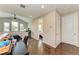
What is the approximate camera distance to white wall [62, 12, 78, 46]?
543 centimetres

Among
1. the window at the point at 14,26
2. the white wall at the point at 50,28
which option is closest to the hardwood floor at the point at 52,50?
the white wall at the point at 50,28

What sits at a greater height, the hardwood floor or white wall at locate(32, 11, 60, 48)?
white wall at locate(32, 11, 60, 48)

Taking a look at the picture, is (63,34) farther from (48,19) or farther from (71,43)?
(48,19)

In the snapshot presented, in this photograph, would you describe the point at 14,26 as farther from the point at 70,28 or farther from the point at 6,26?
the point at 70,28

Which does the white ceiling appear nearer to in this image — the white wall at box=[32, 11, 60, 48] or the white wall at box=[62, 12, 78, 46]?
the white wall at box=[32, 11, 60, 48]

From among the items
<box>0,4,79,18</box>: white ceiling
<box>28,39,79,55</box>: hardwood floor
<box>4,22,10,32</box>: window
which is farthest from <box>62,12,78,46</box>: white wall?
<box>4,22,10,32</box>: window

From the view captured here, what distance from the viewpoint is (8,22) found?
4.02 m

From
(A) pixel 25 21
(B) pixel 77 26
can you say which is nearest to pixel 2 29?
(A) pixel 25 21

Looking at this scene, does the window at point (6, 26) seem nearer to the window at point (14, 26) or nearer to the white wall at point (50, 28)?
the window at point (14, 26)

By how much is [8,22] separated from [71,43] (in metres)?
3.86

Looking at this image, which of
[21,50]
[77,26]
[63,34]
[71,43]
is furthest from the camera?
[63,34]

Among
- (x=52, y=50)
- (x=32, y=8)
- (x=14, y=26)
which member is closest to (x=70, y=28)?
(x=52, y=50)

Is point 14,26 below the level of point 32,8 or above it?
below

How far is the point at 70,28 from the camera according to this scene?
5.91 m
